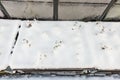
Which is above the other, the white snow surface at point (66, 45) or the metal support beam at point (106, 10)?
the metal support beam at point (106, 10)

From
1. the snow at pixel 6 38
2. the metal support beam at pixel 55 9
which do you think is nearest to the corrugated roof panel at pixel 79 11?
the metal support beam at pixel 55 9

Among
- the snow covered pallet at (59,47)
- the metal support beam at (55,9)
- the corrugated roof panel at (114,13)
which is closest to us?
the snow covered pallet at (59,47)

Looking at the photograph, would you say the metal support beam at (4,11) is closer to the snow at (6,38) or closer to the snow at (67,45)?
the snow at (6,38)

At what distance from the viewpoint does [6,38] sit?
78.9 inches

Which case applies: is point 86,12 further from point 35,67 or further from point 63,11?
point 35,67

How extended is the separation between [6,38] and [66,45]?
0.61m

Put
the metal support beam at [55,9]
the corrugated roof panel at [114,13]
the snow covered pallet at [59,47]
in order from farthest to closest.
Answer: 1. the corrugated roof panel at [114,13]
2. the metal support beam at [55,9]
3. the snow covered pallet at [59,47]

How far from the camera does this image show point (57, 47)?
1993 mm

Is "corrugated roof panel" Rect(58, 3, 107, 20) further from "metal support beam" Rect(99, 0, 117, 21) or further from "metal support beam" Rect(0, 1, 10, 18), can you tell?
"metal support beam" Rect(0, 1, 10, 18)

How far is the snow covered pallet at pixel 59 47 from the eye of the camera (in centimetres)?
189

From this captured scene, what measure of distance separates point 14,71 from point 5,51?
0.22 meters

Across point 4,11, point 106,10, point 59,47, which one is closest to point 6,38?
point 4,11

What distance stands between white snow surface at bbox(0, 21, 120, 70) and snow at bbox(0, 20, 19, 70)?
15 mm

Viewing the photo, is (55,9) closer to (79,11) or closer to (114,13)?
(79,11)
